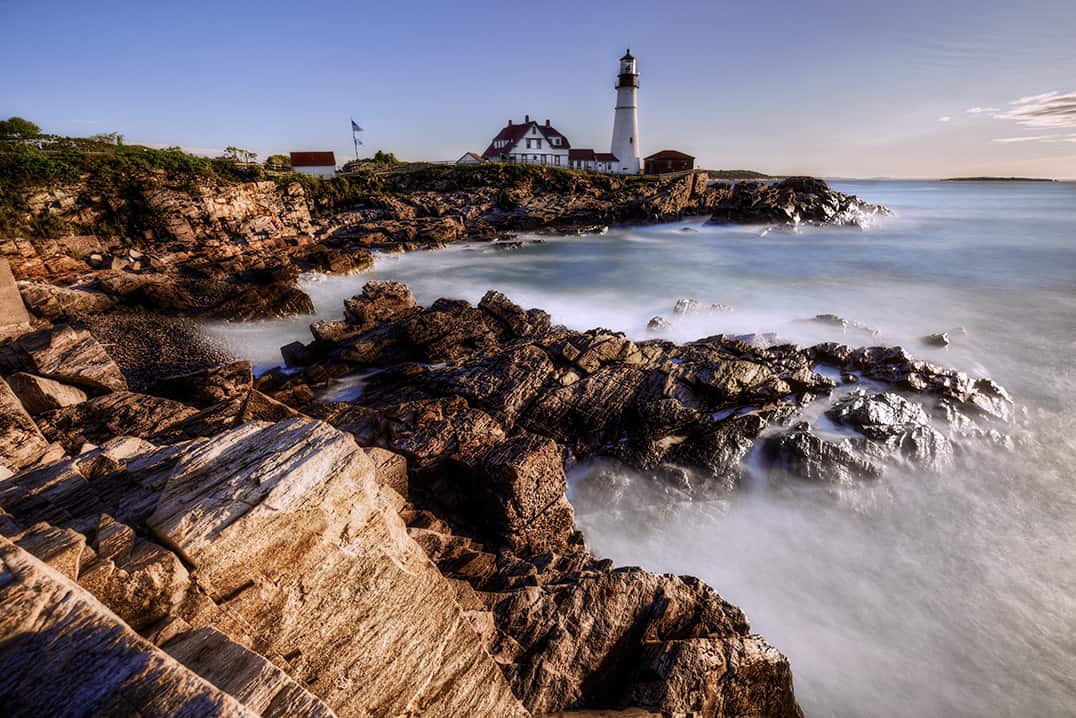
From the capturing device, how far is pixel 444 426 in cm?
945

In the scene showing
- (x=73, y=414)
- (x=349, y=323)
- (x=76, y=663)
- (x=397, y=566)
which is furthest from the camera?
(x=349, y=323)

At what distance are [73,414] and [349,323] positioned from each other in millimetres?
8335

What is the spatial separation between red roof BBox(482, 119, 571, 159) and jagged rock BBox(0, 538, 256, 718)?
8336cm

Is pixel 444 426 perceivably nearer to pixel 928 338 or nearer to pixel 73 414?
pixel 73 414

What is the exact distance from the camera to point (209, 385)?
11.8m

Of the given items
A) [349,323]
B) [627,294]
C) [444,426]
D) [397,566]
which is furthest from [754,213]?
[397,566]

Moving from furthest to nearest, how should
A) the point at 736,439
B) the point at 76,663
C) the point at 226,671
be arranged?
the point at 736,439 → the point at 226,671 → the point at 76,663

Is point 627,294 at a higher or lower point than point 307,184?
lower

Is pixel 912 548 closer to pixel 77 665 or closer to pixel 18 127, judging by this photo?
pixel 77 665

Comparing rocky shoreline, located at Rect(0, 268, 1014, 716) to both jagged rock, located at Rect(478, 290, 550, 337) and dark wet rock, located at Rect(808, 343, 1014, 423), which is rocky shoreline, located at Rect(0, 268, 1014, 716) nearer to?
dark wet rock, located at Rect(808, 343, 1014, 423)

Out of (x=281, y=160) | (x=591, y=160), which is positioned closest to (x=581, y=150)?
(x=591, y=160)

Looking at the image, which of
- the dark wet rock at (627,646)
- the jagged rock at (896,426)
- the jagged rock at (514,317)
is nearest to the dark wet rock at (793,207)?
the jagged rock at (896,426)

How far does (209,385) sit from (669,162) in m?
88.7

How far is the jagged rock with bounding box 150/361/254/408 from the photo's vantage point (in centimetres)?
1159
